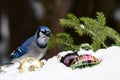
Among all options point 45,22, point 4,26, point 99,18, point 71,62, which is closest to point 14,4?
point 4,26

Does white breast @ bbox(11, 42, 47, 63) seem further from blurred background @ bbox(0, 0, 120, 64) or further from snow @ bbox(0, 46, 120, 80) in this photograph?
blurred background @ bbox(0, 0, 120, 64)

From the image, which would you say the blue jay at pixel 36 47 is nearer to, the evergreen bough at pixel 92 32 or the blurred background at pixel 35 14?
the evergreen bough at pixel 92 32

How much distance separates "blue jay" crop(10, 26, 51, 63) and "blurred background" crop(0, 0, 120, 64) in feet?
9.54

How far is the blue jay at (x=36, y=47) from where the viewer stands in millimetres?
2607

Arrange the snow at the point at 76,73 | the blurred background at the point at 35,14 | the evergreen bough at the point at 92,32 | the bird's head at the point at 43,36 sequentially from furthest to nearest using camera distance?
1. the blurred background at the point at 35,14
2. the evergreen bough at the point at 92,32
3. the bird's head at the point at 43,36
4. the snow at the point at 76,73

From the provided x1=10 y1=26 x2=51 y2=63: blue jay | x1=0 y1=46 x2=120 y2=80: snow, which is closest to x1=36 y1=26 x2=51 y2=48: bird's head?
x1=10 y1=26 x2=51 y2=63: blue jay

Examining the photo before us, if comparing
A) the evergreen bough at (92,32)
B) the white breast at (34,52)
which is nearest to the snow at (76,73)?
the white breast at (34,52)

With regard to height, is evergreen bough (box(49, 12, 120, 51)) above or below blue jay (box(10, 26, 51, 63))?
above

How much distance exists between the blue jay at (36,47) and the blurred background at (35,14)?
291 centimetres

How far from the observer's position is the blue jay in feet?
8.55

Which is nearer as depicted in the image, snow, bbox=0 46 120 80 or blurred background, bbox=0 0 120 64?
snow, bbox=0 46 120 80

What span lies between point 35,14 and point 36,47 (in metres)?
3.60

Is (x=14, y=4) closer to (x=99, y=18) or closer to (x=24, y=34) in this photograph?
(x=24, y=34)

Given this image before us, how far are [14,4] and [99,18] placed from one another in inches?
145
